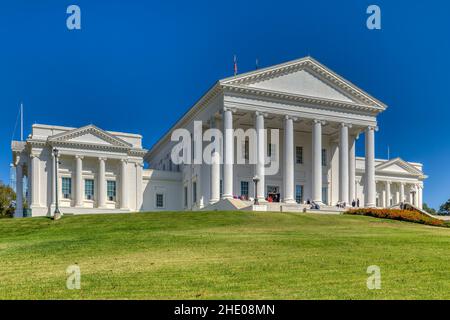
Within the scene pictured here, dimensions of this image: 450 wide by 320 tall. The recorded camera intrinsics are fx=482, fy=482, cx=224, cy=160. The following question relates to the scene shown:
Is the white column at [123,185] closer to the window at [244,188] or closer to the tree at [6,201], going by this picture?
the window at [244,188]

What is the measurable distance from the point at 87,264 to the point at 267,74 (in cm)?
3966

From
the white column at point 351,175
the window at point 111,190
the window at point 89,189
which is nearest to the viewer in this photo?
the white column at point 351,175

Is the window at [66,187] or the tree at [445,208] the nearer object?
the window at [66,187]

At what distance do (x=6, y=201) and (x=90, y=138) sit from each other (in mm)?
29082

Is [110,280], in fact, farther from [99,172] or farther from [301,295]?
[99,172]

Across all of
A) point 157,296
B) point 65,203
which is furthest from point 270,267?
point 65,203

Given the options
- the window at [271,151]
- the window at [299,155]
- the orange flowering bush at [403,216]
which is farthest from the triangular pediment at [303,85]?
the orange flowering bush at [403,216]

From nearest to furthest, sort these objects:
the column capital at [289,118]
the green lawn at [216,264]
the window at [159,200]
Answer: the green lawn at [216,264]
the column capital at [289,118]
the window at [159,200]

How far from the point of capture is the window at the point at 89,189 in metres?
59.7

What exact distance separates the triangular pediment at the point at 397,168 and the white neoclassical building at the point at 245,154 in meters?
20.1

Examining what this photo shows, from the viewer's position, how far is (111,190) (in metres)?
61.1

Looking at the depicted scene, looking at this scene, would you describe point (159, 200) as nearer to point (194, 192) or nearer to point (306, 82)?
point (194, 192)

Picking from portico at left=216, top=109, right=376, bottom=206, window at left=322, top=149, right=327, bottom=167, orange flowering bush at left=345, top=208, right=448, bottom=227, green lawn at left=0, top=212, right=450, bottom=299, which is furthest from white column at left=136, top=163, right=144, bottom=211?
green lawn at left=0, top=212, right=450, bottom=299
